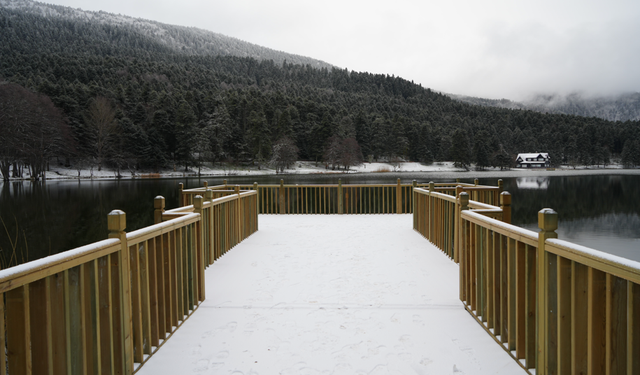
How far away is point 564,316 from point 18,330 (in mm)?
2510

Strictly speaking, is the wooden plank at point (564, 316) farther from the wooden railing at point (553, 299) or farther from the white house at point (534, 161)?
the white house at point (534, 161)

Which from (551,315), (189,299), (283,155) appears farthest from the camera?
(283,155)

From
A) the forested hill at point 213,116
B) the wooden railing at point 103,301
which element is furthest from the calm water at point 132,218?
the forested hill at point 213,116

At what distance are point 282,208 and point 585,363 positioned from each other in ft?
31.8

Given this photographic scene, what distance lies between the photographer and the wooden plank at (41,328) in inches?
66.6

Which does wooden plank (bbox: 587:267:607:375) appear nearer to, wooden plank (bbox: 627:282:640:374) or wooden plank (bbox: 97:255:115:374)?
wooden plank (bbox: 627:282:640:374)

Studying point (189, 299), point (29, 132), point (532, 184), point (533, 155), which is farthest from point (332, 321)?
point (533, 155)

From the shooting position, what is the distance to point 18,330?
5.16 feet

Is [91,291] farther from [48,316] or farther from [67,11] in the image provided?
[67,11]

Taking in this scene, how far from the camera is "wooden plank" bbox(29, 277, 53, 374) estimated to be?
1691 millimetres

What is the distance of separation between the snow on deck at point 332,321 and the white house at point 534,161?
100m

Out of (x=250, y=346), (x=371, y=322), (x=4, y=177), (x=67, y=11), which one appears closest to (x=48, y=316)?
(x=250, y=346)

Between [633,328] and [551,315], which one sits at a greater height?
[633,328]

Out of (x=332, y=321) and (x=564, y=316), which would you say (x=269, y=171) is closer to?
(x=332, y=321)
